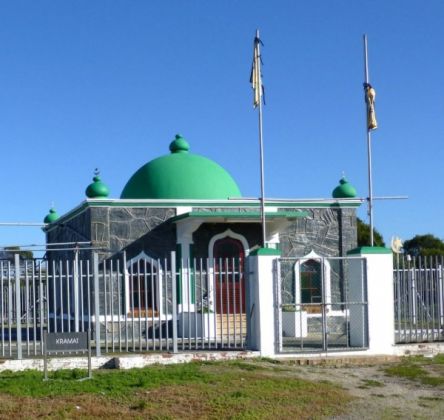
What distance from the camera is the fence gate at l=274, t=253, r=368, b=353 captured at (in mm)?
16406

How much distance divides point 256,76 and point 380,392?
8246 millimetres

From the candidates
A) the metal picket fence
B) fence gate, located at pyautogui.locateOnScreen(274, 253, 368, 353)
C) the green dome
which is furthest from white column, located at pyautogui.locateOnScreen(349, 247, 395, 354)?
the green dome

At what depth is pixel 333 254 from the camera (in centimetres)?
2317

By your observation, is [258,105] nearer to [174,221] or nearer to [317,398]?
[174,221]

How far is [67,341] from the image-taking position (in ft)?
43.7

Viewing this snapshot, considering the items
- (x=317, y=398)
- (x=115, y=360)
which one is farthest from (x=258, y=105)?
(x=317, y=398)

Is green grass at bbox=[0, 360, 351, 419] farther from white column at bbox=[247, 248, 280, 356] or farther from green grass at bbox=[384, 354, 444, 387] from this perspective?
green grass at bbox=[384, 354, 444, 387]

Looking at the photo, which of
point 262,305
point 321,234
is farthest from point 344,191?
point 262,305

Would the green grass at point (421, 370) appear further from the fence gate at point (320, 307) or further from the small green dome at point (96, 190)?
the small green dome at point (96, 190)

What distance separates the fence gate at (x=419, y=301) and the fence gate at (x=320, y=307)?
3.46 feet

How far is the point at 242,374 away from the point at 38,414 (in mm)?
3855

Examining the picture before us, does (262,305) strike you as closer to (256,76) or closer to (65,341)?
(65,341)

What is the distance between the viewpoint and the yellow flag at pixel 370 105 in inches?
711

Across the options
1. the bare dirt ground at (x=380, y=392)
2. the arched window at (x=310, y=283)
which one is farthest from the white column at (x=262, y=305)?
the arched window at (x=310, y=283)
